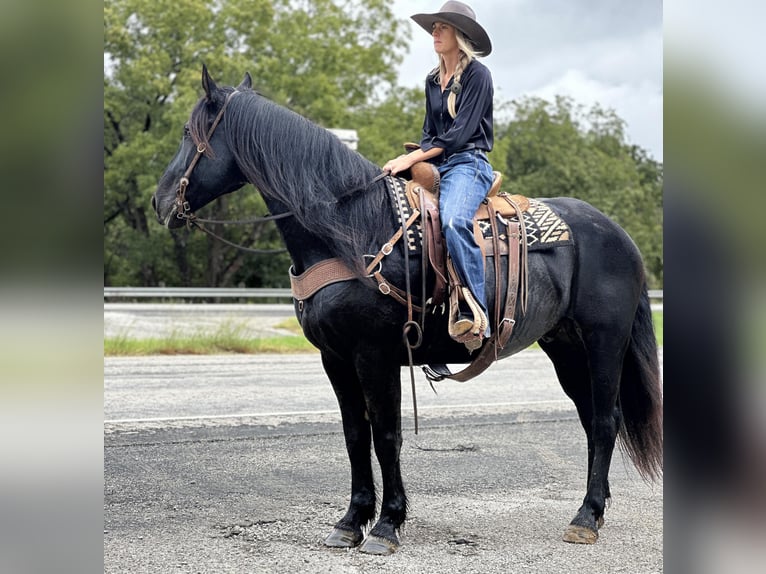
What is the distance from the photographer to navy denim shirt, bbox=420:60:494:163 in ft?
14.2

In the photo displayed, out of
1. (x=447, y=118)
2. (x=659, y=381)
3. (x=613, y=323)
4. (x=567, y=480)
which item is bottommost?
(x=567, y=480)

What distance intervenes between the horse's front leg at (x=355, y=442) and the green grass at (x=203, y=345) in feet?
32.8

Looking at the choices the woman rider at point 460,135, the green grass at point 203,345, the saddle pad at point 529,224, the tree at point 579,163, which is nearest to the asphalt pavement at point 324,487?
the woman rider at point 460,135

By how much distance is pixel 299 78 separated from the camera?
95.5 feet

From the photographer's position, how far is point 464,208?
4.21 metres

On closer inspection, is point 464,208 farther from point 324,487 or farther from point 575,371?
point 324,487

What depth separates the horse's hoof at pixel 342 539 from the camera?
4.34 metres

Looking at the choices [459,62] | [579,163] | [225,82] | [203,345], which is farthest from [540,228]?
[579,163]

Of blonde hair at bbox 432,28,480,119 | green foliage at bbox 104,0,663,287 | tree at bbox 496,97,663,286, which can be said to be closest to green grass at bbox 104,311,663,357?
blonde hair at bbox 432,28,480,119

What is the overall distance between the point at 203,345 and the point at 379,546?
34.7 feet

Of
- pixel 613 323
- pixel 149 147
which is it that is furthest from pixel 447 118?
pixel 149 147

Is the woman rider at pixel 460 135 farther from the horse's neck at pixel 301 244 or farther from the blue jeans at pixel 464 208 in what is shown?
the horse's neck at pixel 301 244
